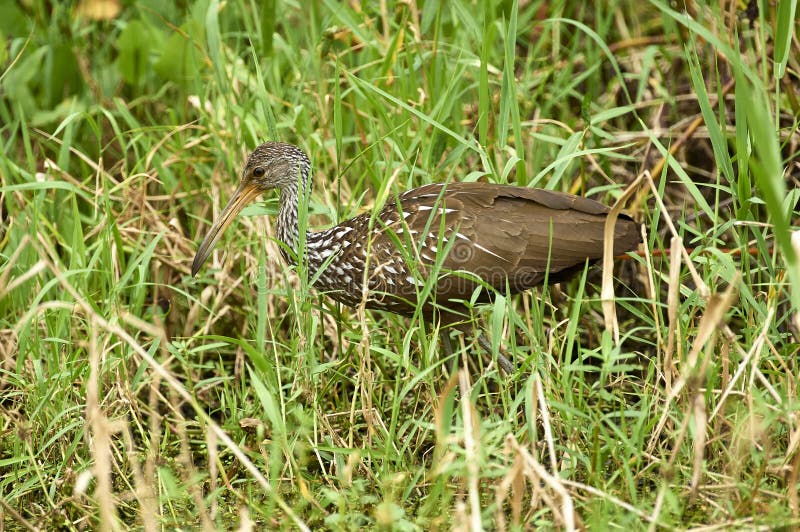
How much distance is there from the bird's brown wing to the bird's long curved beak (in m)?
0.67

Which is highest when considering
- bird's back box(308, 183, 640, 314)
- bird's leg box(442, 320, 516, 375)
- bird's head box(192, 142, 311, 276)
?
bird's head box(192, 142, 311, 276)

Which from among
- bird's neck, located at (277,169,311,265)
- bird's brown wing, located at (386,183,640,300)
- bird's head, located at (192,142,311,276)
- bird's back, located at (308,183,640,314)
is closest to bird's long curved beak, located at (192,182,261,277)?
bird's head, located at (192,142,311,276)

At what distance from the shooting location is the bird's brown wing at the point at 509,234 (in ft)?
12.5

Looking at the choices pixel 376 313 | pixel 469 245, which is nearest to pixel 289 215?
pixel 376 313

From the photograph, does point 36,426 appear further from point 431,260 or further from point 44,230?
point 431,260

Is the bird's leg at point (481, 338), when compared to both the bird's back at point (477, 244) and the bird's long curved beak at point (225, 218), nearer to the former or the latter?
the bird's back at point (477, 244)

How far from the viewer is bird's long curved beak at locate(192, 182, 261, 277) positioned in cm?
405

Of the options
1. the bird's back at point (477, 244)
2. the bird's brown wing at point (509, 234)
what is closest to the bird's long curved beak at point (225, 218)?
the bird's back at point (477, 244)

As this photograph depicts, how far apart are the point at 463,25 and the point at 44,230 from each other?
2.07m

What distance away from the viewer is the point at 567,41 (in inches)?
237

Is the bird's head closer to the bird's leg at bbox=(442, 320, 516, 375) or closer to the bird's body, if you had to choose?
the bird's body

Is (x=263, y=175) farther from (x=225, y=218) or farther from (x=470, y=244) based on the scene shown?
(x=470, y=244)

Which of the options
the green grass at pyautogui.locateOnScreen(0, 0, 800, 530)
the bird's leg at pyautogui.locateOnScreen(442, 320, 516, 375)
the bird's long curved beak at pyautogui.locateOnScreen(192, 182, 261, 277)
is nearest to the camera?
the green grass at pyautogui.locateOnScreen(0, 0, 800, 530)

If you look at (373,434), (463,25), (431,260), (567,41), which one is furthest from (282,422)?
(567,41)
